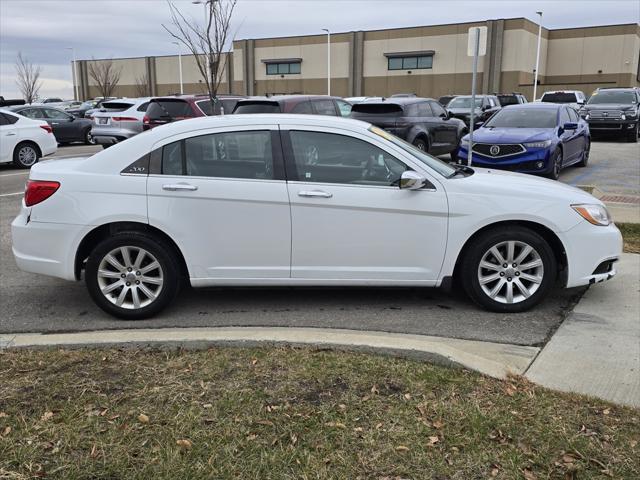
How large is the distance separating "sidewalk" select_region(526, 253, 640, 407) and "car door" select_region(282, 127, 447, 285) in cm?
116

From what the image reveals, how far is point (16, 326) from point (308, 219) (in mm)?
2480

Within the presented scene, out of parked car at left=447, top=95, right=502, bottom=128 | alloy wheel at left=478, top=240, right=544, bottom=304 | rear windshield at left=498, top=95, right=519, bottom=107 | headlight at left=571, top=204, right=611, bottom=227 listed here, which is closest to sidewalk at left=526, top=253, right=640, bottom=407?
alloy wheel at left=478, top=240, right=544, bottom=304

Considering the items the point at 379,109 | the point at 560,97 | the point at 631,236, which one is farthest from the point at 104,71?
the point at 631,236

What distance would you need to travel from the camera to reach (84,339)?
4332mm

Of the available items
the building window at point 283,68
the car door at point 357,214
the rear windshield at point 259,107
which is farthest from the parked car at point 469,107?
the building window at point 283,68

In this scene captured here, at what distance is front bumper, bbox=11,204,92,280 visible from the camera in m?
4.86

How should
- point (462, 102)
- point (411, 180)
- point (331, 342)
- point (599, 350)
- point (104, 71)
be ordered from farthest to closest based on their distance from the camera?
point (104, 71), point (462, 102), point (411, 180), point (599, 350), point (331, 342)

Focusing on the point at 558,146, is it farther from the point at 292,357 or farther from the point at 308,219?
the point at 292,357

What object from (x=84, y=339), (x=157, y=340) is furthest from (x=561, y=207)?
(x=84, y=339)

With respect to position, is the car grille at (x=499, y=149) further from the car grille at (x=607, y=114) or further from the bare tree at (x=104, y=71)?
the bare tree at (x=104, y=71)

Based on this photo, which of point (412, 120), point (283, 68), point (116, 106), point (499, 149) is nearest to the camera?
point (499, 149)

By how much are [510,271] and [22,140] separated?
45.9 ft

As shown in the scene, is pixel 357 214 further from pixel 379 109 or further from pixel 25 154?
pixel 25 154

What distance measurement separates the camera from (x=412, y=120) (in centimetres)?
1388
